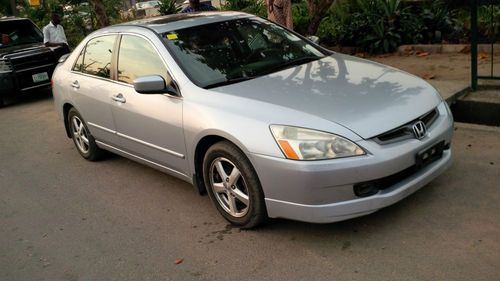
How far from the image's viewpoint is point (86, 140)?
627 cm

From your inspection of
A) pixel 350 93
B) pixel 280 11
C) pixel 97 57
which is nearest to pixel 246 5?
pixel 280 11

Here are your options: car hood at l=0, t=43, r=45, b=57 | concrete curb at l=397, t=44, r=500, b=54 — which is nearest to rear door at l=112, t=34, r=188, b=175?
concrete curb at l=397, t=44, r=500, b=54

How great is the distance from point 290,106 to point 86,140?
3.20m

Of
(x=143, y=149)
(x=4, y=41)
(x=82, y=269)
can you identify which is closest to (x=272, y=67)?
(x=143, y=149)

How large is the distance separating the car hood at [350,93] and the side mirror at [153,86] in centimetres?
43

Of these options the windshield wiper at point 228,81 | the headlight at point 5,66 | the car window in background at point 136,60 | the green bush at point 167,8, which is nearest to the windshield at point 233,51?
the windshield wiper at point 228,81

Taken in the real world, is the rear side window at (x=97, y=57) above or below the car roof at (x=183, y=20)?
below

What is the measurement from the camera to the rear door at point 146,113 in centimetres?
454

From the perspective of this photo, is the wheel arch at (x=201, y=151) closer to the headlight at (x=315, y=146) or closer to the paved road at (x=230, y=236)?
the paved road at (x=230, y=236)

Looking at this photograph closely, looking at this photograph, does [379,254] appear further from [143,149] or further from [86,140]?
[86,140]

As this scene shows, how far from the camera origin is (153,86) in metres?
4.44

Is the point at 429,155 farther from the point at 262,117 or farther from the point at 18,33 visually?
the point at 18,33

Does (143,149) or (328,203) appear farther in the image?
(143,149)

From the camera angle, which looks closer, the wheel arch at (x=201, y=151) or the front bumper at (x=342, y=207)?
the front bumper at (x=342, y=207)
